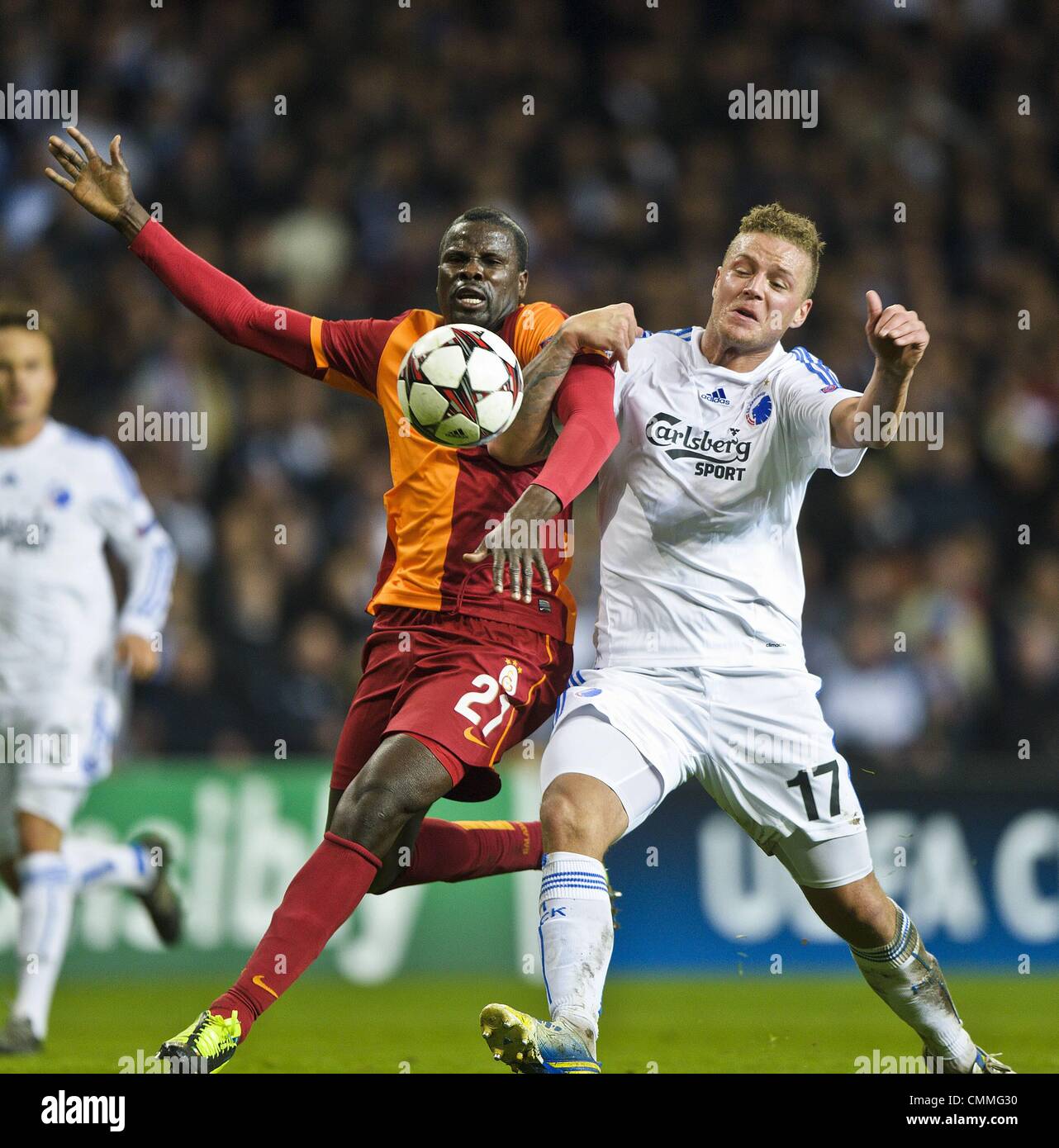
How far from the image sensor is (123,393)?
35.9 ft

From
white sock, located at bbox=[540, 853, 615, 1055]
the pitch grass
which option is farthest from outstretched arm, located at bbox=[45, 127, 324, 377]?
the pitch grass

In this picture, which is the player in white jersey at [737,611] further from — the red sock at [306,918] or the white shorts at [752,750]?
the red sock at [306,918]

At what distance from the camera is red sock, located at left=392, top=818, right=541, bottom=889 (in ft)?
16.1

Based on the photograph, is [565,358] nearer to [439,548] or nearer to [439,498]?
[439,498]

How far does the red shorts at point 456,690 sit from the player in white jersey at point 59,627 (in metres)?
1.93

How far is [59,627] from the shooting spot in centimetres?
672

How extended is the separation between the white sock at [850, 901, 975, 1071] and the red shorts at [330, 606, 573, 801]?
1.16 m

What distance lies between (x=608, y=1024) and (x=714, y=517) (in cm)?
326

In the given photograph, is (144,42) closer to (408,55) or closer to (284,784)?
(408,55)

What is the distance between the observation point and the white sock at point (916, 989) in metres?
4.63

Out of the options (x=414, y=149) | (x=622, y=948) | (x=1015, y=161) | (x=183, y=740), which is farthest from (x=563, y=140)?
(x=622, y=948)

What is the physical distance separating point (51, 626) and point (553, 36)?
8809 mm

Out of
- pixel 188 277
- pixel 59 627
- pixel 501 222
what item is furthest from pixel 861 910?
pixel 59 627

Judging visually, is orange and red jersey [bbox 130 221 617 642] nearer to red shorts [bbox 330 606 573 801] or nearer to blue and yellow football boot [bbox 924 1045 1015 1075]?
Result: red shorts [bbox 330 606 573 801]
